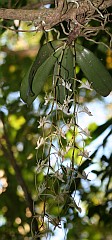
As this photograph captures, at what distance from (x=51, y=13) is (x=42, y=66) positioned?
91 mm

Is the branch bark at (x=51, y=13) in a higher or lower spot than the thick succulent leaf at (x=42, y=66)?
higher

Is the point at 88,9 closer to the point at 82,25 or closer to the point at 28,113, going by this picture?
the point at 82,25

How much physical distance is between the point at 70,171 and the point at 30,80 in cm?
12

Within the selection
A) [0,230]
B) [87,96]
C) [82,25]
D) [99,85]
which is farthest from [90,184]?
[82,25]

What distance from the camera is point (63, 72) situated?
2.05ft

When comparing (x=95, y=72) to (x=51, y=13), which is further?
(x=95, y=72)

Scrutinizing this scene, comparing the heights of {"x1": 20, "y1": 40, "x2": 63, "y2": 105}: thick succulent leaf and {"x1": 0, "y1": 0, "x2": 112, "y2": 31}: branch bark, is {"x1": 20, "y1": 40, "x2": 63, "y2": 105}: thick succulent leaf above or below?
below

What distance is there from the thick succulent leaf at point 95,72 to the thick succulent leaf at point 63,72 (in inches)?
0.7

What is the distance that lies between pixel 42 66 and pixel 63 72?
28 mm

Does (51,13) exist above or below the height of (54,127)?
above

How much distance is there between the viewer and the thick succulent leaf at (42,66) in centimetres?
61

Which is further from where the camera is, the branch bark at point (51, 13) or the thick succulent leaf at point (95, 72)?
the thick succulent leaf at point (95, 72)

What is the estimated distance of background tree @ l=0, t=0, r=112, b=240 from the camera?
559 millimetres

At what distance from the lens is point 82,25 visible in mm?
550
